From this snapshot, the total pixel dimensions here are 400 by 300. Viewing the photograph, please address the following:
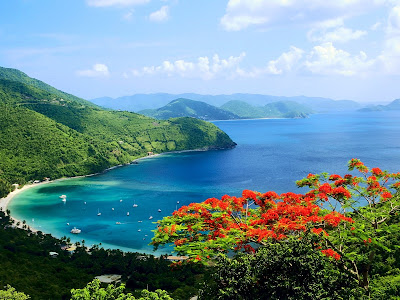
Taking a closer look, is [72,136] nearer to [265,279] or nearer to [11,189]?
[11,189]

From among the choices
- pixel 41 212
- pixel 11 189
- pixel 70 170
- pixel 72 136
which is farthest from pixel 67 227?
pixel 72 136

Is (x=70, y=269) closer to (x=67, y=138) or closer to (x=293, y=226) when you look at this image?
(x=293, y=226)

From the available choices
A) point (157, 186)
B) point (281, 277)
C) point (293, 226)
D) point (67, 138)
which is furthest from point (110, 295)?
point (67, 138)

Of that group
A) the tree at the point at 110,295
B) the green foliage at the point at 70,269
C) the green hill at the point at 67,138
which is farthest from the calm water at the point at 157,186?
the tree at the point at 110,295

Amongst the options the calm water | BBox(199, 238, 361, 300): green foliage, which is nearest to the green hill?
the calm water

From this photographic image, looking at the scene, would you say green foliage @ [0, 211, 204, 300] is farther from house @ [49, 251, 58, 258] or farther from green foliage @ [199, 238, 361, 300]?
green foliage @ [199, 238, 361, 300]
